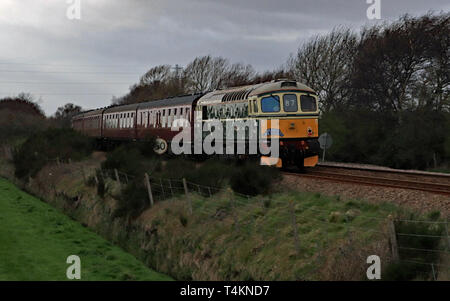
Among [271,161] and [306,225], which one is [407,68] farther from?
[306,225]

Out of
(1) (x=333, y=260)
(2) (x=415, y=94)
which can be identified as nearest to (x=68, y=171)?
(2) (x=415, y=94)

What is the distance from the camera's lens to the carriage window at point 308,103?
67.2 ft

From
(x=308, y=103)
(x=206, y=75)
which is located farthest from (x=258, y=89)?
(x=206, y=75)

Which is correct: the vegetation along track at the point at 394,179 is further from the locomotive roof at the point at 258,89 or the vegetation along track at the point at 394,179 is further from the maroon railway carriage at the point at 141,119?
the maroon railway carriage at the point at 141,119

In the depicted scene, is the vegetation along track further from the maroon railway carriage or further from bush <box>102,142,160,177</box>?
the maroon railway carriage

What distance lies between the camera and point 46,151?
3606 cm

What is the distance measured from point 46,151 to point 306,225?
2719 cm

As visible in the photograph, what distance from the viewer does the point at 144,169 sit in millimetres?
23625

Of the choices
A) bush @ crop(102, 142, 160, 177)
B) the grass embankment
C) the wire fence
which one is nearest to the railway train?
bush @ crop(102, 142, 160, 177)

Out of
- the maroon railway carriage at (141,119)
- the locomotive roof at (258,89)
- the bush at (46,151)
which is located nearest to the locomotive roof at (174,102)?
the maroon railway carriage at (141,119)

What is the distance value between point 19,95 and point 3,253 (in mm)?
98475

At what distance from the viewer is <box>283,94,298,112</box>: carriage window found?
65.7ft

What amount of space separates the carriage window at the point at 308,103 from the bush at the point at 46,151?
19268mm

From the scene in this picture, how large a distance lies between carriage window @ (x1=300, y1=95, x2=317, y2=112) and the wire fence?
4965 millimetres
